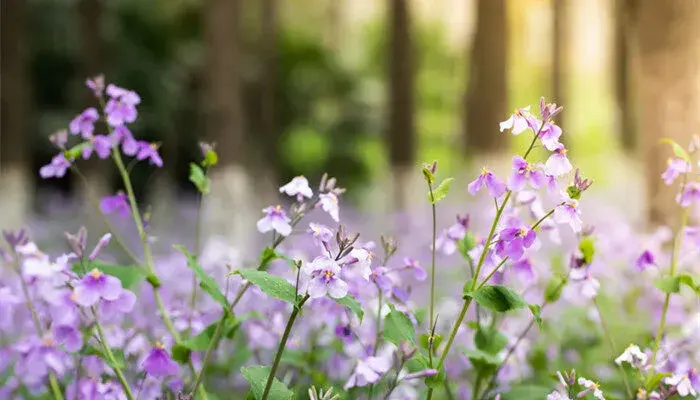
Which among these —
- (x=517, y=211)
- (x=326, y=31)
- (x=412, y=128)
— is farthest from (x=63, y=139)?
(x=326, y=31)

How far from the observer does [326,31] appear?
27.9 metres

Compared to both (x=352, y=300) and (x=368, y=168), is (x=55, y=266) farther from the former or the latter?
(x=368, y=168)

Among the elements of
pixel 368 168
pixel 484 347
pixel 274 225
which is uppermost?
pixel 274 225

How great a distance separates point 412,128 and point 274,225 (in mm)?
11275

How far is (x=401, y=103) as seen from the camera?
43.3 feet

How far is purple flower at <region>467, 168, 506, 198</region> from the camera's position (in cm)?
213

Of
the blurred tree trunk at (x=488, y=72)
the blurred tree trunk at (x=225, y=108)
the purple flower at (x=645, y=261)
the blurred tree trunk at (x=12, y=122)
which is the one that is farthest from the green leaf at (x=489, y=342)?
the blurred tree trunk at (x=488, y=72)

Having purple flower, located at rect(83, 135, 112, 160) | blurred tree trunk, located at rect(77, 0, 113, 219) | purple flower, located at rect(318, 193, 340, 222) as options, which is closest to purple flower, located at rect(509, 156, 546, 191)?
purple flower, located at rect(318, 193, 340, 222)

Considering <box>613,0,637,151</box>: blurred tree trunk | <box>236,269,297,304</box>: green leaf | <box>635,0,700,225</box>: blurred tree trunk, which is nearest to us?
<box>236,269,297,304</box>: green leaf

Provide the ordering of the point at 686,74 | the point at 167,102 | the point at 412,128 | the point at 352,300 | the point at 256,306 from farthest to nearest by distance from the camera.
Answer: the point at 167,102
the point at 412,128
the point at 686,74
the point at 256,306
the point at 352,300

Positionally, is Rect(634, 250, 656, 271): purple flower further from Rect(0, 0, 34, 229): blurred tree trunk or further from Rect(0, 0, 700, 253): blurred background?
Rect(0, 0, 34, 229): blurred tree trunk

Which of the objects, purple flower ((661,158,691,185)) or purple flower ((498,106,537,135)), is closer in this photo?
purple flower ((498,106,537,135))

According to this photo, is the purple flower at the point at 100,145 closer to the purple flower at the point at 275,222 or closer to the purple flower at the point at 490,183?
the purple flower at the point at 275,222

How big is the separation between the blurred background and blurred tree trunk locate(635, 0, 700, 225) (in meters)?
0.01
